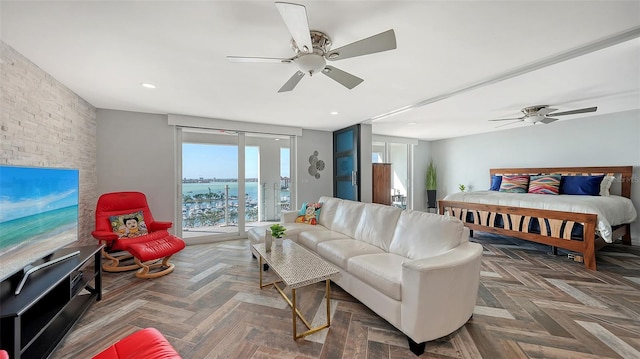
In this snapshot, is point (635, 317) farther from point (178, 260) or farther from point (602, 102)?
point (178, 260)

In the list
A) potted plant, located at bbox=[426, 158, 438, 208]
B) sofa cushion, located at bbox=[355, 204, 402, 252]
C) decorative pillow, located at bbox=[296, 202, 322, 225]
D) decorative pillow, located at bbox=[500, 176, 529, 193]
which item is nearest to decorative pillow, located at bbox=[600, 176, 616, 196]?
Result: decorative pillow, located at bbox=[500, 176, 529, 193]

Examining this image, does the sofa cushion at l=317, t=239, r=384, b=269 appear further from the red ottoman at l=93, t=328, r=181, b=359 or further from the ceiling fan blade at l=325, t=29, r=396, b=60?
the ceiling fan blade at l=325, t=29, r=396, b=60

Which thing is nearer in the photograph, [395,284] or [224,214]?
[395,284]

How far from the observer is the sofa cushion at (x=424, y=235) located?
205 cm

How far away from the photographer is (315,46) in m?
1.85

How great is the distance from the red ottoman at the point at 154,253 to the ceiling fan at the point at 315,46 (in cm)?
243

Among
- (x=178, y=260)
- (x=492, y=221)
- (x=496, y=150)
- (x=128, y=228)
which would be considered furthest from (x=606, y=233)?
(x=128, y=228)

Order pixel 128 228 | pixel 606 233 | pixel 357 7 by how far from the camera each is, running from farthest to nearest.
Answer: pixel 128 228
pixel 606 233
pixel 357 7

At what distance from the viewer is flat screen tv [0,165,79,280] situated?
1.53m

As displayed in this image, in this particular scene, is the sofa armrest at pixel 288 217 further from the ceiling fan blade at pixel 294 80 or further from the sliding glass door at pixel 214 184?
the ceiling fan blade at pixel 294 80

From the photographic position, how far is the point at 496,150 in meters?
5.68

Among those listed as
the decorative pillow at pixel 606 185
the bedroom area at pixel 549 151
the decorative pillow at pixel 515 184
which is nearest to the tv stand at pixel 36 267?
the bedroom area at pixel 549 151

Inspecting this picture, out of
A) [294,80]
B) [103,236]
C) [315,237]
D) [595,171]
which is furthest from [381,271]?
[595,171]

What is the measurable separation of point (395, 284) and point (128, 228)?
3513mm
